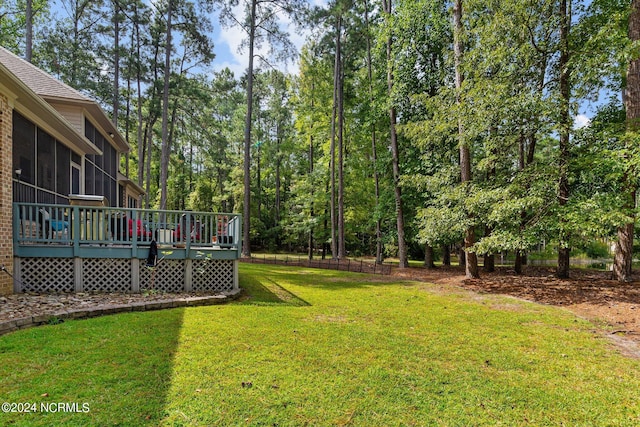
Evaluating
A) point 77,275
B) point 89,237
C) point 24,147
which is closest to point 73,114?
point 24,147

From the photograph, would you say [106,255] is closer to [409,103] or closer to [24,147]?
[24,147]

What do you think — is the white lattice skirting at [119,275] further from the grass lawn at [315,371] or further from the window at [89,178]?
the window at [89,178]

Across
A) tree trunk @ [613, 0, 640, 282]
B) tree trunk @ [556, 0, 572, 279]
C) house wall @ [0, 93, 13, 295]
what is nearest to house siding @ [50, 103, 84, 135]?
house wall @ [0, 93, 13, 295]

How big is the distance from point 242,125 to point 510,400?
31.0 m

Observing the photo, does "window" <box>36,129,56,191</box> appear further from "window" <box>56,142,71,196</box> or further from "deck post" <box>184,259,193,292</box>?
"deck post" <box>184,259,193,292</box>

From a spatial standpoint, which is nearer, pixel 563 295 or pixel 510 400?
pixel 510 400

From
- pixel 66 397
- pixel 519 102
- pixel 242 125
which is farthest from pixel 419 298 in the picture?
pixel 242 125

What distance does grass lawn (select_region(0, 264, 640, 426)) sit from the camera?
2578mm

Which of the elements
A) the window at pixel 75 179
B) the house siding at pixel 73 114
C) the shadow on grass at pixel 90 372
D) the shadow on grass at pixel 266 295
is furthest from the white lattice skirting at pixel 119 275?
the house siding at pixel 73 114

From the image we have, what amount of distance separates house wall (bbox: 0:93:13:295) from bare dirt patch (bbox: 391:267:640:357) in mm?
10244

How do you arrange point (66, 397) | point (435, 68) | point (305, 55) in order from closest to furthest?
point (66, 397), point (435, 68), point (305, 55)

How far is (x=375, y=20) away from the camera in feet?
55.6

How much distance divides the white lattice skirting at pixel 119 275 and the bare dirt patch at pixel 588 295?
7405 millimetres

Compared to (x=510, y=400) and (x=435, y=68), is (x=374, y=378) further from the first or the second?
(x=435, y=68)
